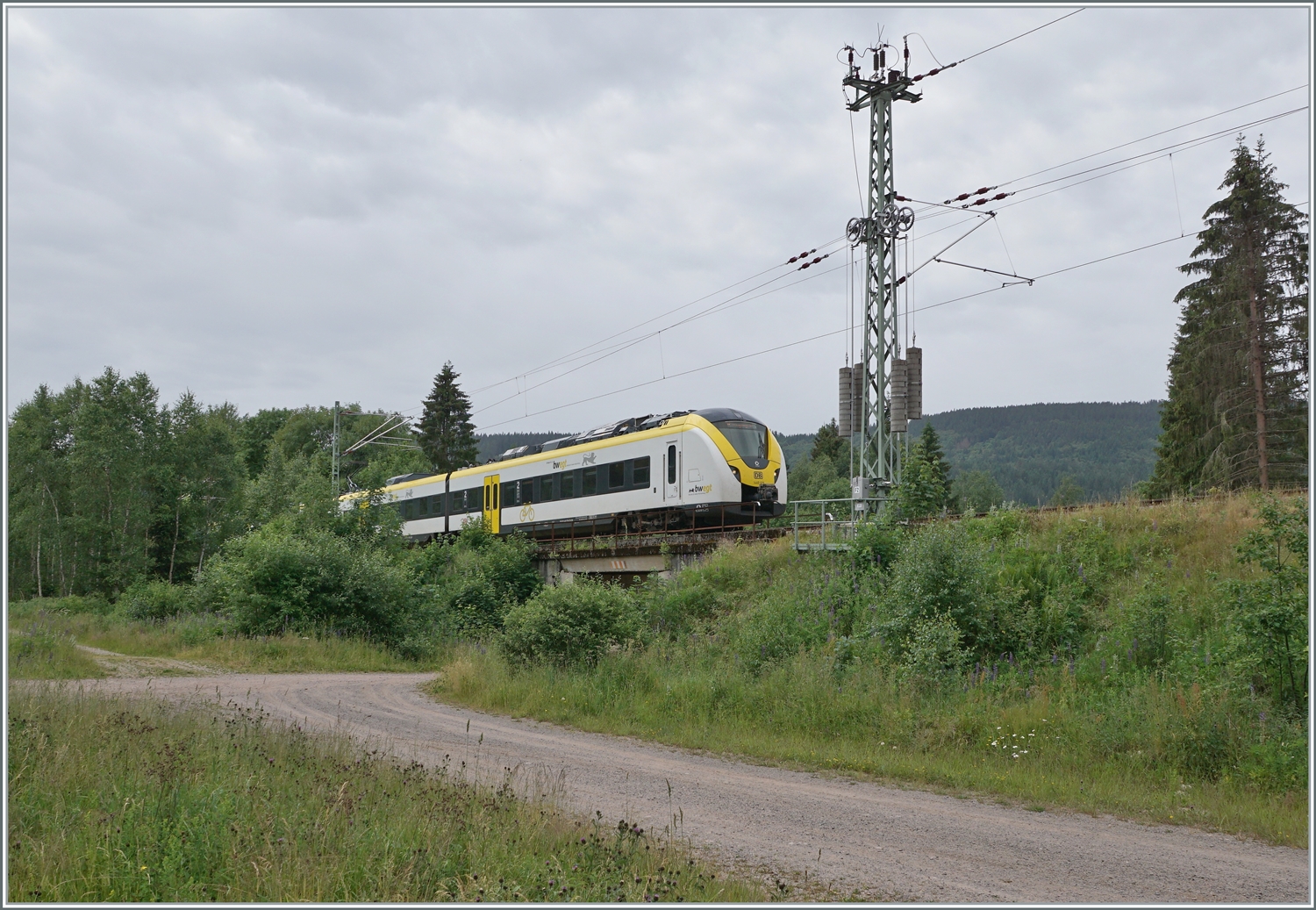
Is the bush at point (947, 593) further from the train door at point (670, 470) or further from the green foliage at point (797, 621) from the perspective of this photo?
the train door at point (670, 470)

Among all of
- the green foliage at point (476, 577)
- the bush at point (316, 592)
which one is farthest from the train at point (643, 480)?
the bush at point (316, 592)

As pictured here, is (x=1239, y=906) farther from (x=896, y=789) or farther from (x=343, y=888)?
(x=343, y=888)

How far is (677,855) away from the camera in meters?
5.78

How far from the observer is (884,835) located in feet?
23.0

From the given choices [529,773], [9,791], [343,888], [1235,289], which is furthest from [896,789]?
[1235,289]

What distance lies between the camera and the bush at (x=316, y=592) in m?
21.7

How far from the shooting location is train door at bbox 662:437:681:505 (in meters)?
24.3

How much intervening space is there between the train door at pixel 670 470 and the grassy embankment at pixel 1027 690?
272 inches

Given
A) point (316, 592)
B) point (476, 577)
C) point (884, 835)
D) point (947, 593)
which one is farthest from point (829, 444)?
point (884, 835)

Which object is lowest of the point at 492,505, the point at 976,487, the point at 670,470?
the point at 492,505

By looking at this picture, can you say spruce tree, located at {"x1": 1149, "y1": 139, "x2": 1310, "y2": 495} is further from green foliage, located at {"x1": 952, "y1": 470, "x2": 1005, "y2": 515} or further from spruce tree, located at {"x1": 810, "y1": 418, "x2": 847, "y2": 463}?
spruce tree, located at {"x1": 810, "y1": 418, "x2": 847, "y2": 463}

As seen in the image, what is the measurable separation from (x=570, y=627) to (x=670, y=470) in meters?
9.79

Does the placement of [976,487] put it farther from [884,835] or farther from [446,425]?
[884,835]

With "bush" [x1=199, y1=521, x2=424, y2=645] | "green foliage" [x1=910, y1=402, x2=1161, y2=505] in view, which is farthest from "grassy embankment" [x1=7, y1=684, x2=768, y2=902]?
"green foliage" [x1=910, y1=402, x2=1161, y2=505]
